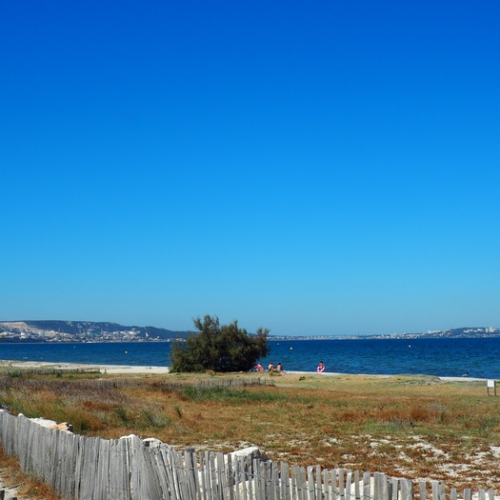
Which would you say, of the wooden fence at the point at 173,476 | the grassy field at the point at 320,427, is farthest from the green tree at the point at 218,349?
the wooden fence at the point at 173,476

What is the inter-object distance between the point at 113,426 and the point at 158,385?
13.5m

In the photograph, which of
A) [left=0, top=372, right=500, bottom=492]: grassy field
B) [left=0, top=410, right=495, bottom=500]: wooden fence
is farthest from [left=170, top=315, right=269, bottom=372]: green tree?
[left=0, top=410, right=495, bottom=500]: wooden fence

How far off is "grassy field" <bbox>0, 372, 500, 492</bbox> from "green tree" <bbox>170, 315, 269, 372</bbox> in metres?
31.7

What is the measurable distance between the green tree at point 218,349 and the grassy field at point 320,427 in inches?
1247

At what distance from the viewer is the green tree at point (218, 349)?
56938 mm

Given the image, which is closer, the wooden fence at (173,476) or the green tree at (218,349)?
the wooden fence at (173,476)

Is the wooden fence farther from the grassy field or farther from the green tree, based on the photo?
the green tree

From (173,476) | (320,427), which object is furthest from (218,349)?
(173,476)

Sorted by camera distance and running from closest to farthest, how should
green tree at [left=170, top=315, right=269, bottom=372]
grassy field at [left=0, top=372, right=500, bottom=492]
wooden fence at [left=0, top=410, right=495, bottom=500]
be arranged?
1. wooden fence at [left=0, top=410, right=495, bottom=500]
2. grassy field at [left=0, top=372, right=500, bottom=492]
3. green tree at [left=170, top=315, right=269, bottom=372]

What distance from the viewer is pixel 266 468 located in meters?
7.23

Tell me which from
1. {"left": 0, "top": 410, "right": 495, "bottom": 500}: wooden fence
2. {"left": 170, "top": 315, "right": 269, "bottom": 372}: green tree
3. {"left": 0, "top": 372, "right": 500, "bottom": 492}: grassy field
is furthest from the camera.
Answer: {"left": 170, "top": 315, "right": 269, "bottom": 372}: green tree

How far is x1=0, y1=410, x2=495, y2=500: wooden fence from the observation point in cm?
653

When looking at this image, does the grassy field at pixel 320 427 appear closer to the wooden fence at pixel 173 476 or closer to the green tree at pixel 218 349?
the wooden fence at pixel 173 476

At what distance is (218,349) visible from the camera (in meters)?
57.2
